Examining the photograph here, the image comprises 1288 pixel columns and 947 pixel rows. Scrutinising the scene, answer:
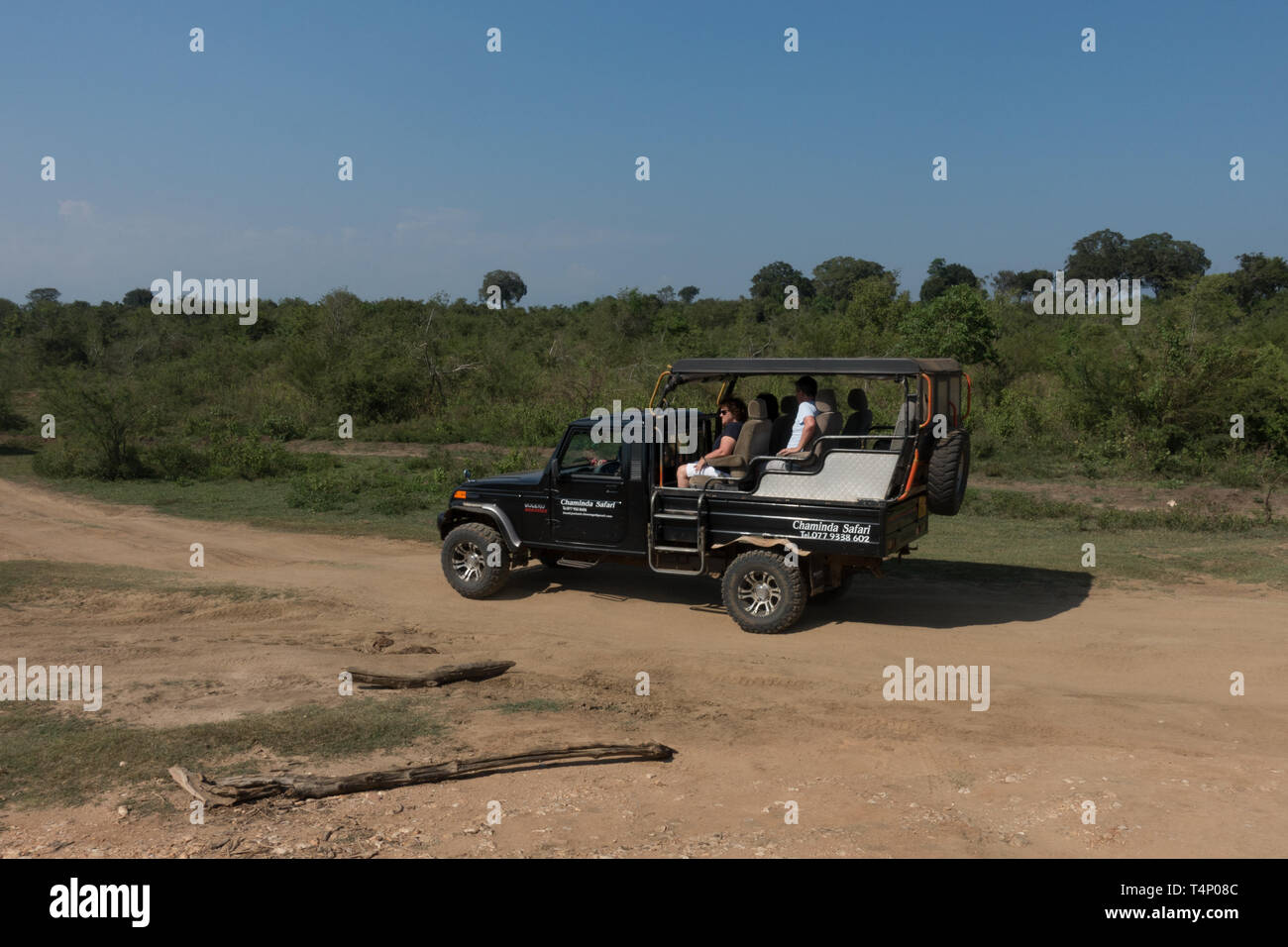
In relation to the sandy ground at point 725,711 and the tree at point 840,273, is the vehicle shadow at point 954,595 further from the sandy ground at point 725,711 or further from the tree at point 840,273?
the tree at point 840,273

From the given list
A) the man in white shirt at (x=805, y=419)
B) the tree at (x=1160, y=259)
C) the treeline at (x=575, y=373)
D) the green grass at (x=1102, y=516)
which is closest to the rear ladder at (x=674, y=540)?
the man in white shirt at (x=805, y=419)

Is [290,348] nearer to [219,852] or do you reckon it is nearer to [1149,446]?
[1149,446]

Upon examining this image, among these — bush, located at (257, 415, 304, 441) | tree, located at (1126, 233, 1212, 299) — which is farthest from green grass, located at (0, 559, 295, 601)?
tree, located at (1126, 233, 1212, 299)

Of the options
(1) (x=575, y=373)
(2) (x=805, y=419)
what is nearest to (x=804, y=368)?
(2) (x=805, y=419)

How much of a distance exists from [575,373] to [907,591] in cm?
1911

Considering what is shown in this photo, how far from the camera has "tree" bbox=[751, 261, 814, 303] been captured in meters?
60.9

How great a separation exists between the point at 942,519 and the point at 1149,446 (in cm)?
647

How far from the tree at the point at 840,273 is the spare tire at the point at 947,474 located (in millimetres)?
48227

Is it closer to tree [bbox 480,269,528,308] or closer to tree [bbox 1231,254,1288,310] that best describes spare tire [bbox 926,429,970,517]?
tree [bbox 1231,254,1288,310]

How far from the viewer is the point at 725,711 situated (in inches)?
265

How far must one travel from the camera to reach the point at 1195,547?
1226 centimetres

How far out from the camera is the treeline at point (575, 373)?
18.6 m

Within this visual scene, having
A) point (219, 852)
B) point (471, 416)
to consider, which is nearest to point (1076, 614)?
point (219, 852)

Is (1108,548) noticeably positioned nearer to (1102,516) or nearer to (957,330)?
(1102,516)
